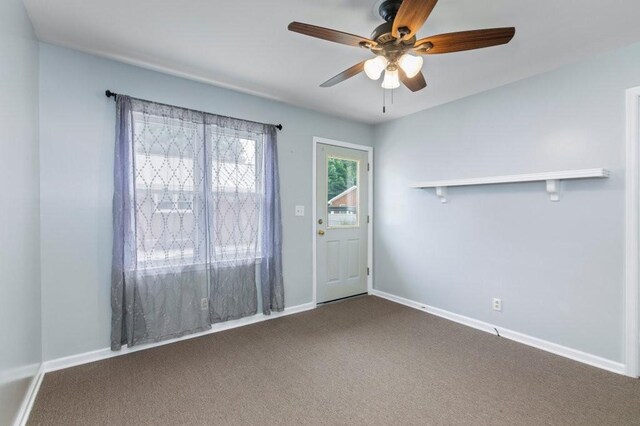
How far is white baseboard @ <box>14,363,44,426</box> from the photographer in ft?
5.66

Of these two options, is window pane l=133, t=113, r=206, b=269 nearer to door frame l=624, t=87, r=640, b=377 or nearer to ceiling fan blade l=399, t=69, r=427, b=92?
ceiling fan blade l=399, t=69, r=427, b=92

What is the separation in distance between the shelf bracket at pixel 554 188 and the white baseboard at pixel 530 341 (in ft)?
4.17

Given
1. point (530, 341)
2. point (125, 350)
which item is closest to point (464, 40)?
point (530, 341)

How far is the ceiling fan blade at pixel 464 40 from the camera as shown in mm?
1538

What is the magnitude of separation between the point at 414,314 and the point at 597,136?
7.87 feet

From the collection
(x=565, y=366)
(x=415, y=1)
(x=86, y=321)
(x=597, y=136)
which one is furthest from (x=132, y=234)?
(x=597, y=136)

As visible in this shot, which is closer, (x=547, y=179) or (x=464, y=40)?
(x=464, y=40)

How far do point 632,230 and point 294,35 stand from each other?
2.84 metres

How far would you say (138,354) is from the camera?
2574 mm

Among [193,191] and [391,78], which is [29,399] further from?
[391,78]

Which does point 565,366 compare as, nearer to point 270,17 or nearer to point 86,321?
point 270,17

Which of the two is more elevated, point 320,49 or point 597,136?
point 320,49

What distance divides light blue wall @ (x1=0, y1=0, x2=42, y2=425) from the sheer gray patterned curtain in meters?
0.51

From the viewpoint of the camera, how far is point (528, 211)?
2805 mm
